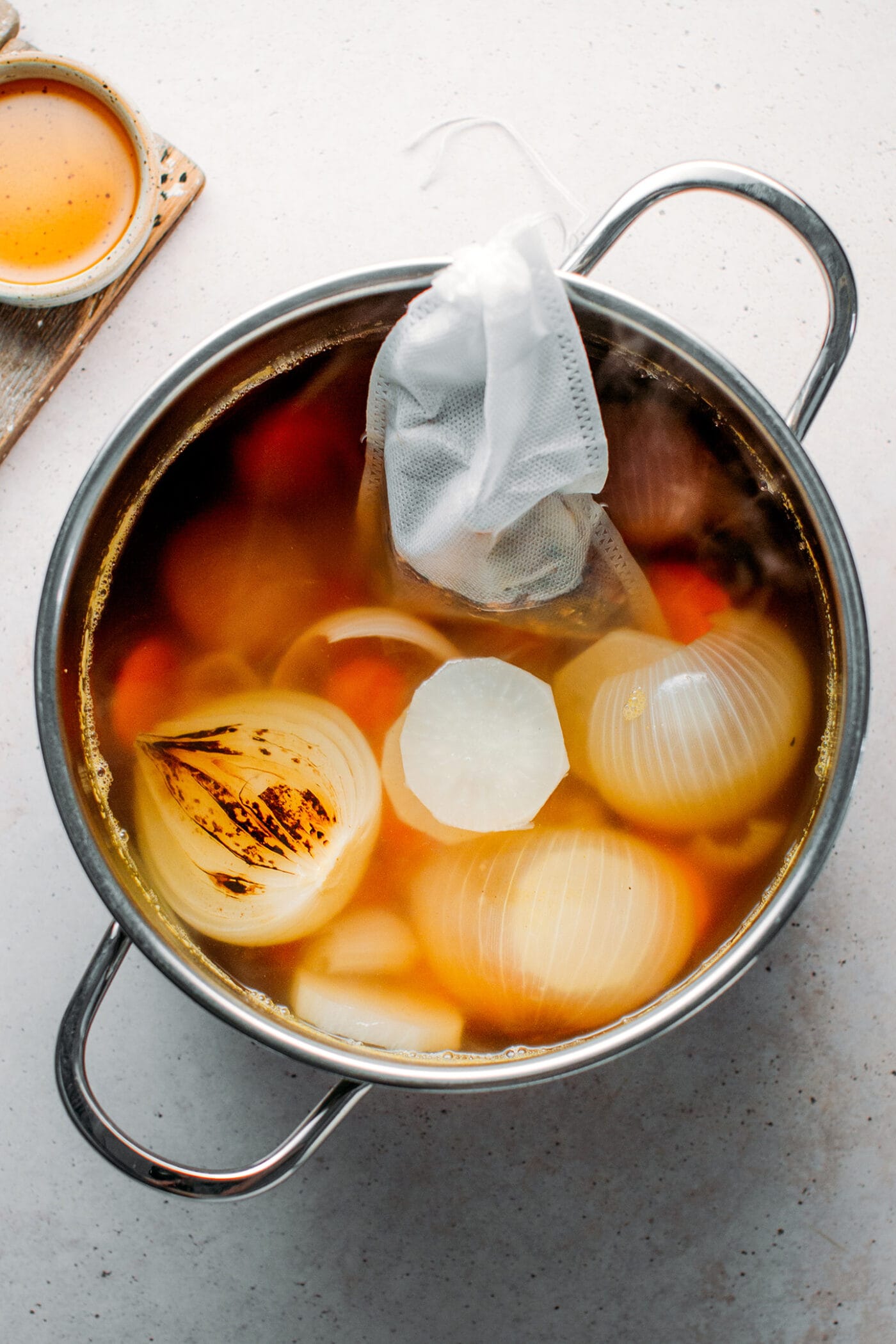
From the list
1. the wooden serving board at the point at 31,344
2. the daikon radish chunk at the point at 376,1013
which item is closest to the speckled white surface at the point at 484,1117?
the wooden serving board at the point at 31,344

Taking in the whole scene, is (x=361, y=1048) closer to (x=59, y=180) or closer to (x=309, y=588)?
(x=309, y=588)

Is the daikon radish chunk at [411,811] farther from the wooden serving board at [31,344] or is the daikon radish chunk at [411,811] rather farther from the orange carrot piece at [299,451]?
the wooden serving board at [31,344]

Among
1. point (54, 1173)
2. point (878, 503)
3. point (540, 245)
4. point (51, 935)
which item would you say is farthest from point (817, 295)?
point (54, 1173)

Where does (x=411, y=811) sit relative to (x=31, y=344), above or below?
below

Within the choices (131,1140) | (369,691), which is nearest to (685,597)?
(369,691)

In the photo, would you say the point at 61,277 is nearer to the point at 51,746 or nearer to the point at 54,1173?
the point at 51,746

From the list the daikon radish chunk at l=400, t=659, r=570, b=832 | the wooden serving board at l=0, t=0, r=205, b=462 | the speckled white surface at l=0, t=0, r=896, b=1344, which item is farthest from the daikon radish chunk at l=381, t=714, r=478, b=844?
the wooden serving board at l=0, t=0, r=205, b=462

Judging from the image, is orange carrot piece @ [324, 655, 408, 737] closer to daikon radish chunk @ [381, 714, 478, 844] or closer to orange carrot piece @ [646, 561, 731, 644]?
daikon radish chunk @ [381, 714, 478, 844]
